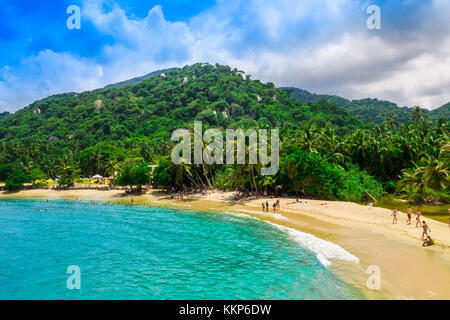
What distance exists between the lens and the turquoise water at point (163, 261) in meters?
15.1

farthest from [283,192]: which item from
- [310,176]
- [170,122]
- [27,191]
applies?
[170,122]

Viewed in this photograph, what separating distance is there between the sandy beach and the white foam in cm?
57

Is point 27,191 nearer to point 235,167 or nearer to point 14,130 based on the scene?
point 235,167

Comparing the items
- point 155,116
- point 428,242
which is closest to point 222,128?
point 155,116

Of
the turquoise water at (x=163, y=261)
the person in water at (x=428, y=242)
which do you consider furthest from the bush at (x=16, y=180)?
the person in water at (x=428, y=242)

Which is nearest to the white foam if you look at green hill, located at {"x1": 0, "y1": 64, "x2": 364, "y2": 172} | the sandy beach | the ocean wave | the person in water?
the ocean wave

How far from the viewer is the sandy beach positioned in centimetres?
1415

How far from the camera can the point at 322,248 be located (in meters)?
21.1

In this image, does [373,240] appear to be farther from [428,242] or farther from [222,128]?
[222,128]

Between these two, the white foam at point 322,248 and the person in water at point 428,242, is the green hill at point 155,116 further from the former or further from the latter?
the person in water at point 428,242

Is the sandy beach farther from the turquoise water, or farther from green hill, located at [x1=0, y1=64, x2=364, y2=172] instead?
green hill, located at [x1=0, y1=64, x2=364, y2=172]

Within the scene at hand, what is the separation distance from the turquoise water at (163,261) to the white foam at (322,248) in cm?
60

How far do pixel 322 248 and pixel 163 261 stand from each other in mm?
12065
